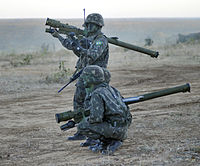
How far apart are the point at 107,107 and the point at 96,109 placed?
16 centimetres

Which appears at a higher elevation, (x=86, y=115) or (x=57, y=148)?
(x=86, y=115)

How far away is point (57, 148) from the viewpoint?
6.29 metres

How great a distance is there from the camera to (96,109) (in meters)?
5.48

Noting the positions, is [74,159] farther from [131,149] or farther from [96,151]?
[131,149]

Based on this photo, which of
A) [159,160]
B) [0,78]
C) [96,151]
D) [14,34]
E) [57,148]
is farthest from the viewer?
[14,34]

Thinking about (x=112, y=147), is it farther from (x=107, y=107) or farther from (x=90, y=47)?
(x=90, y=47)

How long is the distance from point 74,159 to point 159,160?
110 cm

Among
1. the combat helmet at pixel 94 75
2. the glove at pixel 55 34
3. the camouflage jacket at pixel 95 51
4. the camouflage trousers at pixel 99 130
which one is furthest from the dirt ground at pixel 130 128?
the glove at pixel 55 34

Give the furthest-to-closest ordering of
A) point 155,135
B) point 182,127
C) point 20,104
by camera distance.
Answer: point 20,104 → point 182,127 → point 155,135

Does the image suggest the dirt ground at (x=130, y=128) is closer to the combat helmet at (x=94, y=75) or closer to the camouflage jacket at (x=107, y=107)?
the camouflage jacket at (x=107, y=107)

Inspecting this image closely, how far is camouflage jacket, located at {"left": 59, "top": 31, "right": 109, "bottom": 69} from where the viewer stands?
628cm

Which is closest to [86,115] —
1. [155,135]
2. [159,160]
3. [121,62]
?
[159,160]

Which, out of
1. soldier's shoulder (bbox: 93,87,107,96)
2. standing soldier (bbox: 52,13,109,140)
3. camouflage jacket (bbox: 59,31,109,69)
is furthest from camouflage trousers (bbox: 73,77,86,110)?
soldier's shoulder (bbox: 93,87,107,96)

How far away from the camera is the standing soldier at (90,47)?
6311 millimetres
